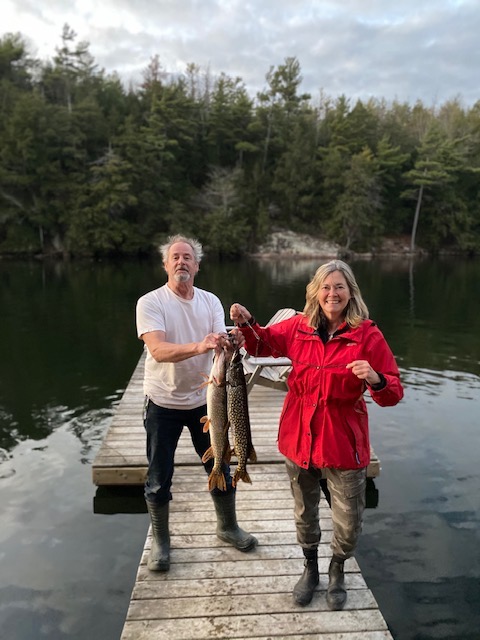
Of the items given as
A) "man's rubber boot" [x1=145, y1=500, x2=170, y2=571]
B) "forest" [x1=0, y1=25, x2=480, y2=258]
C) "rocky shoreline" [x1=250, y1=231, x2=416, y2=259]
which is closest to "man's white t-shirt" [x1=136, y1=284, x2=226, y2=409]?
"man's rubber boot" [x1=145, y1=500, x2=170, y2=571]

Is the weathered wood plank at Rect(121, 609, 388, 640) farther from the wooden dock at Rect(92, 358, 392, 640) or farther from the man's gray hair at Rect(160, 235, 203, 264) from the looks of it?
the man's gray hair at Rect(160, 235, 203, 264)

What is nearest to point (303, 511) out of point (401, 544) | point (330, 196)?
point (401, 544)

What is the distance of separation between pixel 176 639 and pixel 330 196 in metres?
50.7

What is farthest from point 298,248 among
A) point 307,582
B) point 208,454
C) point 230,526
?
point 307,582

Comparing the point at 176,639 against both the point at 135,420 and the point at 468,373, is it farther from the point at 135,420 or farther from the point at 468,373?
the point at 468,373

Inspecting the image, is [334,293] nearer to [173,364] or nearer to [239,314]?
[239,314]

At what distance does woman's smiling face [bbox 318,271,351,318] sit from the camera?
8.97ft

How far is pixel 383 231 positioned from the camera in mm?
51469

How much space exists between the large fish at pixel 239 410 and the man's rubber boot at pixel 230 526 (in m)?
0.71

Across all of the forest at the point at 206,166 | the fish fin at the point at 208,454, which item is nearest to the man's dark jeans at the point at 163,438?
the fish fin at the point at 208,454

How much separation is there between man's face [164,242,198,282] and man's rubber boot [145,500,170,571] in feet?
5.23

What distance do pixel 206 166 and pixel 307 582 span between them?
5238 cm

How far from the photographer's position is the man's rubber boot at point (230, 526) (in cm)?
359

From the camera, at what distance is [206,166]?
51969mm
